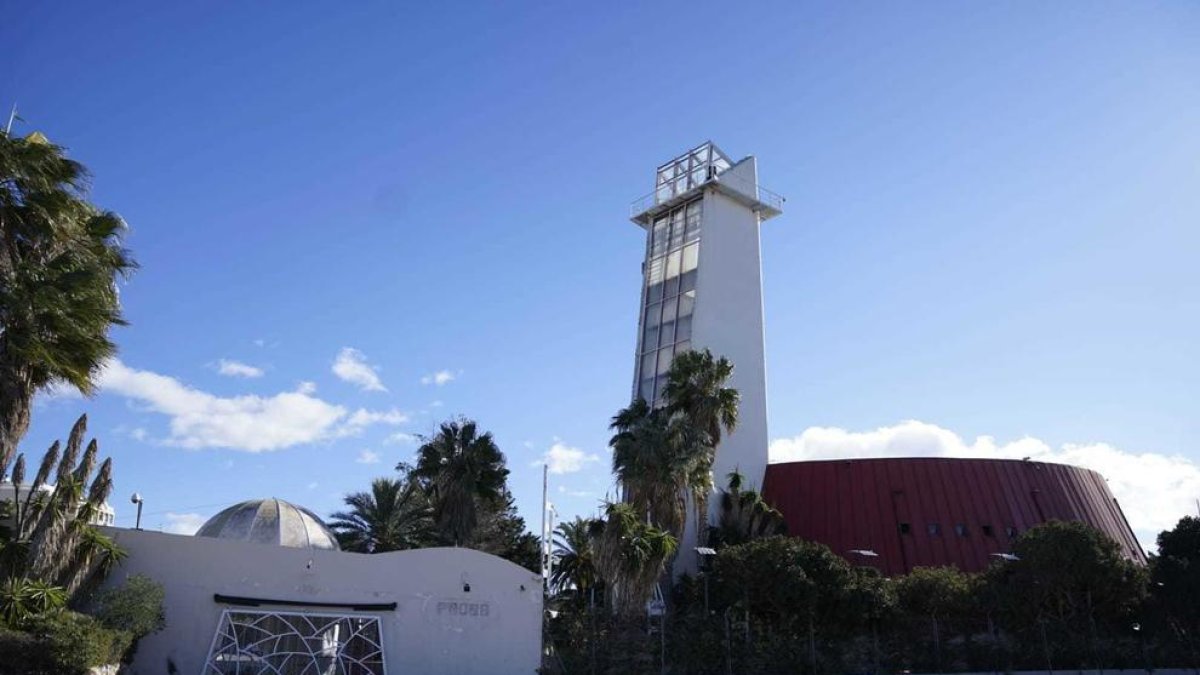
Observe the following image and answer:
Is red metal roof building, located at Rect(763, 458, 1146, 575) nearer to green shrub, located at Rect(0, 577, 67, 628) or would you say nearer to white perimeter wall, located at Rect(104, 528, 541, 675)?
white perimeter wall, located at Rect(104, 528, 541, 675)

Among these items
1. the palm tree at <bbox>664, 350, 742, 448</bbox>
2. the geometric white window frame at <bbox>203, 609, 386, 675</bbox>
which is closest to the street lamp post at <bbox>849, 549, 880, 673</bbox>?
the palm tree at <bbox>664, 350, 742, 448</bbox>

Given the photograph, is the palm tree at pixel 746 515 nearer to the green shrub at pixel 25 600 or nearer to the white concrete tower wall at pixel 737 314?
the white concrete tower wall at pixel 737 314

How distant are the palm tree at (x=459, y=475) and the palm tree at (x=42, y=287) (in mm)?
19760

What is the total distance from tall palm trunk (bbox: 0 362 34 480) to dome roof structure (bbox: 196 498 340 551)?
35.2ft

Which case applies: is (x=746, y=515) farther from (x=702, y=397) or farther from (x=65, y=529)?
(x=65, y=529)

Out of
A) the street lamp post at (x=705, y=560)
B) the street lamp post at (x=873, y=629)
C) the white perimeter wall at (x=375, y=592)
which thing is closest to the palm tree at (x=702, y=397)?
the street lamp post at (x=705, y=560)

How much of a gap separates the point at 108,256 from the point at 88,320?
7.45ft

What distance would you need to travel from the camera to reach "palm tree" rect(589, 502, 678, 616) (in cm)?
3133

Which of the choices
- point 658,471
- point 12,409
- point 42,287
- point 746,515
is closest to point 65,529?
point 12,409

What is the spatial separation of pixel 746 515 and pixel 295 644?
25783mm

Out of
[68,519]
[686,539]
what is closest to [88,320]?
[68,519]

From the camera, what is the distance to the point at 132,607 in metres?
24.0

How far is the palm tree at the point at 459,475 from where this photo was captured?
1578 inches

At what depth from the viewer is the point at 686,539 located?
45062mm
